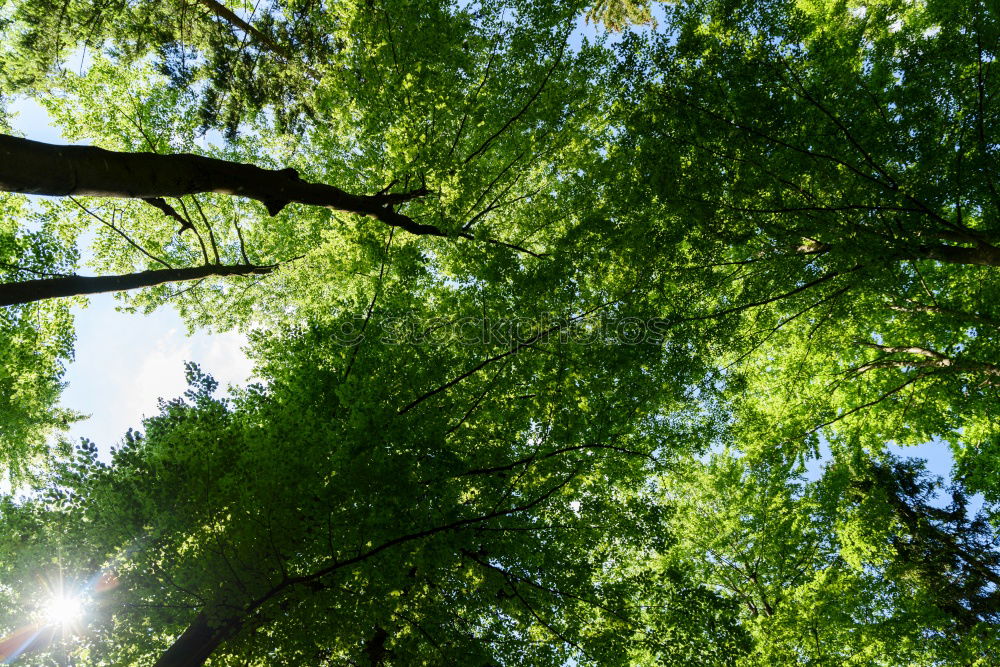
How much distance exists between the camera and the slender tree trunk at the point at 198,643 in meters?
4.47

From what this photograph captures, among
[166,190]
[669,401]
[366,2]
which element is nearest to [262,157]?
[366,2]

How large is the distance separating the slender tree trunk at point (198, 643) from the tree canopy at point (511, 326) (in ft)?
0.16

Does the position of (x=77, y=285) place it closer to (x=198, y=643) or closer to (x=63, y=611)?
(x=63, y=611)

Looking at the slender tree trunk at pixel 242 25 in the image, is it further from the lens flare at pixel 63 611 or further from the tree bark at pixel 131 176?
the lens flare at pixel 63 611

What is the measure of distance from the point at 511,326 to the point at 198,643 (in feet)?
16.2

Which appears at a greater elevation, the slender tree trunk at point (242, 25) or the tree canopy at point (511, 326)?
the slender tree trunk at point (242, 25)

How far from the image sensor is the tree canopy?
15.2 feet

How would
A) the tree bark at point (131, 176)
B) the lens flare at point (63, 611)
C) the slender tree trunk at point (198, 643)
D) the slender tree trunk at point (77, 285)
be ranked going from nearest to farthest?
the tree bark at point (131, 176)
the slender tree trunk at point (198, 643)
the lens flare at point (63, 611)
the slender tree trunk at point (77, 285)

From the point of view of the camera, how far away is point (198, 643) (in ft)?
15.2

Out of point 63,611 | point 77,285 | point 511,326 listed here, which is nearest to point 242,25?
point 77,285

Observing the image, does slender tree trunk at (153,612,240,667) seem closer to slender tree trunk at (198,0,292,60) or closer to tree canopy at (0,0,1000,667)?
tree canopy at (0,0,1000,667)

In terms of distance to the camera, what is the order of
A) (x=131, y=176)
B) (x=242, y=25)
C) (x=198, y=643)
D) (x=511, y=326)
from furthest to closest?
(x=242, y=25), (x=511, y=326), (x=198, y=643), (x=131, y=176)

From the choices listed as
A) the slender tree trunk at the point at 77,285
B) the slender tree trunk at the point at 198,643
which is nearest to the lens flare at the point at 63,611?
the slender tree trunk at the point at 198,643

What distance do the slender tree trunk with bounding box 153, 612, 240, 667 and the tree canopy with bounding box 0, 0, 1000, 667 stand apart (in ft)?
0.16
